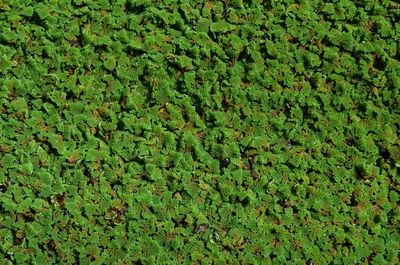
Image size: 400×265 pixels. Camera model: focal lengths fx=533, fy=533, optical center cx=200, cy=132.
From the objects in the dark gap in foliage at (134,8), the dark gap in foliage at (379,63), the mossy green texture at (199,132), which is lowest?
the mossy green texture at (199,132)

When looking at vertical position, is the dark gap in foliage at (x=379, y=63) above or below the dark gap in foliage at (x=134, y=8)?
below

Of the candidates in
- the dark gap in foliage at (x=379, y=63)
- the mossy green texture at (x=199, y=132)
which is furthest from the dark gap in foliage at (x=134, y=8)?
the dark gap in foliage at (x=379, y=63)

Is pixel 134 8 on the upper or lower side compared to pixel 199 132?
upper

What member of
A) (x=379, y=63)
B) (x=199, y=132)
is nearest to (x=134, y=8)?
(x=199, y=132)

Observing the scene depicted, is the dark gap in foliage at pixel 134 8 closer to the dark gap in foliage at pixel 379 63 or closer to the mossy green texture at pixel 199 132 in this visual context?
A: the mossy green texture at pixel 199 132

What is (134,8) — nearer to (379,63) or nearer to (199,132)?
Answer: (199,132)

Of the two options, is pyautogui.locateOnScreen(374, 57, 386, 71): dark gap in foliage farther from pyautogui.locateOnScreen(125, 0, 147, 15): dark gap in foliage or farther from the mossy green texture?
pyautogui.locateOnScreen(125, 0, 147, 15): dark gap in foliage

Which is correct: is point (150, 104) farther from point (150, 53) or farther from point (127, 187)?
point (127, 187)

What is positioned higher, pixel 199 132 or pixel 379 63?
pixel 379 63

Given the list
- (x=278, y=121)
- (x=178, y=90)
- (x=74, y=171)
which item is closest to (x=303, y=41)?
(x=278, y=121)
